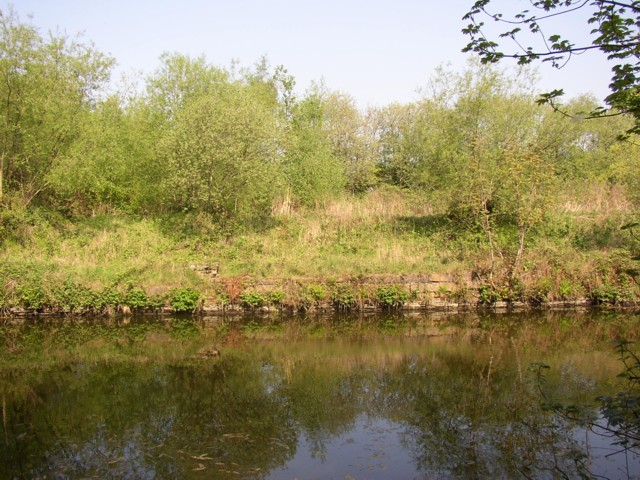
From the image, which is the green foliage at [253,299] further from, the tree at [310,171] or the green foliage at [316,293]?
the tree at [310,171]

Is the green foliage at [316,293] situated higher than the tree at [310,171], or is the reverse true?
the tree at [310,171]

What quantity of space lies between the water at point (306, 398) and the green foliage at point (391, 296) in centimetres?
153

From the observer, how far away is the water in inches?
302

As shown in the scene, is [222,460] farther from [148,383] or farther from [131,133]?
[131,133]

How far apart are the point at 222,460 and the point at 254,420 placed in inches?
64.2

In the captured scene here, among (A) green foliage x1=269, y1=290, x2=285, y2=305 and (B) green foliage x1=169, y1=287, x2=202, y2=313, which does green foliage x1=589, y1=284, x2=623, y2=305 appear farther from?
(B) green foliage x1=169, y1=287, x2=202, y2=313

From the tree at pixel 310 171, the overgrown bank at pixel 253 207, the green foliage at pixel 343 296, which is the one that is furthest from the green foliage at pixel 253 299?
the tree at pixel 310 171

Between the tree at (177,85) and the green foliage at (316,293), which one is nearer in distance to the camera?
the green foliage at (316,293)

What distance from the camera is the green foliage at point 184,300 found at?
57.6ft

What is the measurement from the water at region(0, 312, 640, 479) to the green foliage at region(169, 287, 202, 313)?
710 millimetres

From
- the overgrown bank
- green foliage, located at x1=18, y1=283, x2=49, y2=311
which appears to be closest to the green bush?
the overgrown bank

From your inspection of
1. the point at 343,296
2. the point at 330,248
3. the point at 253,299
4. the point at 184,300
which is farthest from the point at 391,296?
the point at 184,300

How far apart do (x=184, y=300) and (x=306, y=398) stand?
27.6 feet

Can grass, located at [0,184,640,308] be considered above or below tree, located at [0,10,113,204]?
below
